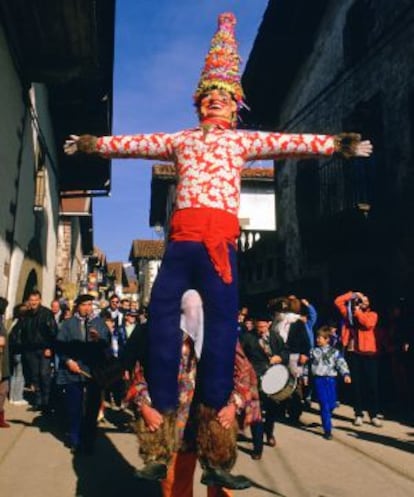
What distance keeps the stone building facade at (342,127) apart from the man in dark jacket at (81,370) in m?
5.86

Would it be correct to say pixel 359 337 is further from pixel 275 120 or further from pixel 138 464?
pixel 275 120

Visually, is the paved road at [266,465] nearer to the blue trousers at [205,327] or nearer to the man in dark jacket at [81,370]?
the man in dark jacket at [81,370]

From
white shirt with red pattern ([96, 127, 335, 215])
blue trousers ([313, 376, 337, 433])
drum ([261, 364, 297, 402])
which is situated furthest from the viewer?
blue trousers ([313, 376, 337, 433])

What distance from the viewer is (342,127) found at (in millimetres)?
12125

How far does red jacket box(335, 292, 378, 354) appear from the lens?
8016 millimetres

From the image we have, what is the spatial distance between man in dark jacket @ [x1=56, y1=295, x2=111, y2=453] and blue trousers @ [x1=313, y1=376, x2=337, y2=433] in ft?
9.70

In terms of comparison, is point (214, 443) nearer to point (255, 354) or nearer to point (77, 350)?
point (255, 354)

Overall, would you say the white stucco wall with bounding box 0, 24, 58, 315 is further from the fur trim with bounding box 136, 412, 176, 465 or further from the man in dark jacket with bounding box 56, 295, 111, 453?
the fur trim with bounding box 136, 412, 176, 465

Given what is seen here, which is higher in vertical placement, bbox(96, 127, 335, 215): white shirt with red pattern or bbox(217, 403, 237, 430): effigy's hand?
bbox(96, 127, 335, 215): white shirt with red pattern

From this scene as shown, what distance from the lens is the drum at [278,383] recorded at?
572 cm

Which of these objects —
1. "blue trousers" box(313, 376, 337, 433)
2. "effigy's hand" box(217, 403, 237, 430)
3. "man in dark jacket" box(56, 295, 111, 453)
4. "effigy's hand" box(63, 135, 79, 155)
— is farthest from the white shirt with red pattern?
"blue trousers" box(313, 376, 337, 433)

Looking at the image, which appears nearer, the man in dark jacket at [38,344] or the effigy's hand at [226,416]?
the effigy's hand at [226,416]

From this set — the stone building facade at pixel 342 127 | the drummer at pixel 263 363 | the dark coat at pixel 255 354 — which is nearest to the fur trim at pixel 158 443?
the drummer at pixel 263 363

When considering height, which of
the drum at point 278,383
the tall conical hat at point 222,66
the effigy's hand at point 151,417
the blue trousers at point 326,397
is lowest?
the blue trousers at point 326,397
